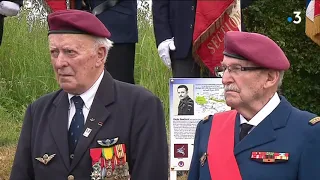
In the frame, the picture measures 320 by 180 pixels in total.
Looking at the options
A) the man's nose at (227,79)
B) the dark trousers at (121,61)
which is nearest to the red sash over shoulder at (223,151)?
the man's nose at (227,79)

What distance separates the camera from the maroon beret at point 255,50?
3338 mm

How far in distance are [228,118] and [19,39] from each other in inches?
261

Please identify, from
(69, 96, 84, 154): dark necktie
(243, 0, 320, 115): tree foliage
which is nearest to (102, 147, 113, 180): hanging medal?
(69, 96, 84, 154): dark necktie

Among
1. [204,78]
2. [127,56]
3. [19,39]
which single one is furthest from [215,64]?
[19,39]

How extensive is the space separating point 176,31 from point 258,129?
2.32 m

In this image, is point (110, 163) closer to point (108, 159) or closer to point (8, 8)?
point (108, 159)

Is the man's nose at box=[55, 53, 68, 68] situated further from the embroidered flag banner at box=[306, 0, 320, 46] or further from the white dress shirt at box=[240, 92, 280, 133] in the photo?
the embroidered flag banner at box=[306, 0, 320, 46]

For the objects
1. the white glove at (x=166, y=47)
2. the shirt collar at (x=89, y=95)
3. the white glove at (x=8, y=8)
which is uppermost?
the white glove at (x=8, y=8)

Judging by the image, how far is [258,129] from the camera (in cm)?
339

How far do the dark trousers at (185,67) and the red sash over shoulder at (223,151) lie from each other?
2116 mm

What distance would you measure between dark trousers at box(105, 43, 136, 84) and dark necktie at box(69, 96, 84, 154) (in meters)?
1.77

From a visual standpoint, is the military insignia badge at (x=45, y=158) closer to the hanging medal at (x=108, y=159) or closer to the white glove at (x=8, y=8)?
the hanging medal at (x=108, y=159)

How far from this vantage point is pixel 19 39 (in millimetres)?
9781

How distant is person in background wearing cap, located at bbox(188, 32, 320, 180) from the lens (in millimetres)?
3287
